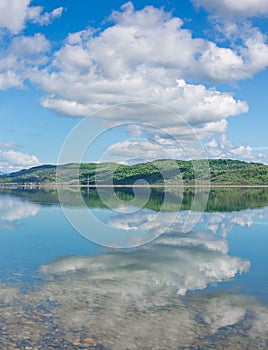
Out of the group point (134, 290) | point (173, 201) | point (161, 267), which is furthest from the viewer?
point (173, 201)

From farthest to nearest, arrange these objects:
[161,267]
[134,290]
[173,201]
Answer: [173,201]
[161,267]
[134,290]

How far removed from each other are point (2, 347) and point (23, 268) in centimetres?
1115

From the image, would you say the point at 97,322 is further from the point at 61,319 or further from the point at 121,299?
the point at 121,299

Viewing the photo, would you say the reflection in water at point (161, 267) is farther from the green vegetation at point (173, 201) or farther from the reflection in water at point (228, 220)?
the green vegetation at point (173, 201)

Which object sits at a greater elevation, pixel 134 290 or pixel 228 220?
pixel 228 220

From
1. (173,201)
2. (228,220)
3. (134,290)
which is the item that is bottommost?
(134,290)

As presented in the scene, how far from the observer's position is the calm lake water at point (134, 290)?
1362 centimetres

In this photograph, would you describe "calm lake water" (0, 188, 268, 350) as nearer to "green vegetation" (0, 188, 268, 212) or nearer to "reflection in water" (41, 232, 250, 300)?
"reflection in water" (41, 232, 250, 300)

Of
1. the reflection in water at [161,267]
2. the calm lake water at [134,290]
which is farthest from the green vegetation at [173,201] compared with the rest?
the reflection in water at [161,267]

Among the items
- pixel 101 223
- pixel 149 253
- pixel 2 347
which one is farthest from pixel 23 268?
pixel 101 223

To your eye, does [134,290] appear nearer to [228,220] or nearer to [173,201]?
[228,220]

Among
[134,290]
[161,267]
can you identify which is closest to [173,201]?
[161,267]

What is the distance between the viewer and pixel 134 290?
1928cm

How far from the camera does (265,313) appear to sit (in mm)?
16000
